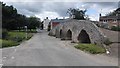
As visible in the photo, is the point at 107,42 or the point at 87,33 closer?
the point at 107,42

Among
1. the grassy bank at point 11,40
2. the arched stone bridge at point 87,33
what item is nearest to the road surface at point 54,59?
the arched stone bridge at point 87,33

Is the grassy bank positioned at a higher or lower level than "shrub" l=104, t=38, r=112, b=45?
lower

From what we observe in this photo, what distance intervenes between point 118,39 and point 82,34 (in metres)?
12.6

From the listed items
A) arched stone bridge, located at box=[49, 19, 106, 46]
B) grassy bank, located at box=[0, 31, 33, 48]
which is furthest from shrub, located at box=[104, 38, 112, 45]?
grassy bank, located at box=[0, 31, 33, 48]

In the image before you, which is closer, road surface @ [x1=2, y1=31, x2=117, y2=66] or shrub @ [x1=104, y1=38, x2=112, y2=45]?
road surface @ [x1=2, y1=31, x2=117, y2=66]

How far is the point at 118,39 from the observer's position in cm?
2861

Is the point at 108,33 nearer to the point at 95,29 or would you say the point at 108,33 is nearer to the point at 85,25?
the point at 95,29

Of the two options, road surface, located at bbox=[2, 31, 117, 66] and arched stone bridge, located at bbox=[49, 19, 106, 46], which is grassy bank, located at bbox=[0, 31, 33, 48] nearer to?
arched stone bridge, located at bbox=[49, 19, 106, 46]

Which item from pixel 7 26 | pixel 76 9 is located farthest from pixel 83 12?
pixel 7 26

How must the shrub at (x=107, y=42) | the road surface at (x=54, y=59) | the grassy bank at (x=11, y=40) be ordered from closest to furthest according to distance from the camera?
1. the road surface at (x=54, y=59)
2. the shrub at (x=107, y=42)
3. the grassy bank at (x=11, y=40)

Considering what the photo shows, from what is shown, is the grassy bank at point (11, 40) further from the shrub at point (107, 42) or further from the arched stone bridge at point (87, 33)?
the shrub at point (107, 42)

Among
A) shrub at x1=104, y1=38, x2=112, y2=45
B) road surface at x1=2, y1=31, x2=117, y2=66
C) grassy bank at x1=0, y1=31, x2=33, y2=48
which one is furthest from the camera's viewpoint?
grassy bank at x1=0, y1=31, x2=33, y2=48

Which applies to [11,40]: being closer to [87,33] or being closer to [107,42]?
[87,33]

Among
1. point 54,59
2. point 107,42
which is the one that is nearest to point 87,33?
point 107,42
